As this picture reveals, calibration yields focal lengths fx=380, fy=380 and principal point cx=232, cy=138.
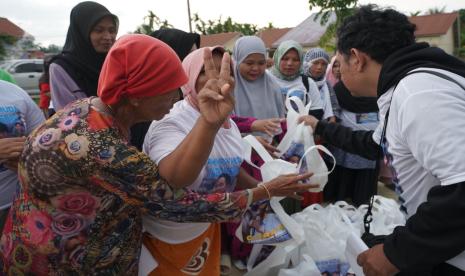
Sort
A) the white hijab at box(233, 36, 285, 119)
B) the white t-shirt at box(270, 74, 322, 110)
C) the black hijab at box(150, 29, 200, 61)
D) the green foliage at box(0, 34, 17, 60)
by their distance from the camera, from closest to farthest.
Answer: the black hijab at box(150, 29, 200, 61) → the white hijab at box(233, 36, 285, 119) → the white t-shirt at box(270, 74, 322, 110) → the green foliage at box(0, 34, 17, 60)

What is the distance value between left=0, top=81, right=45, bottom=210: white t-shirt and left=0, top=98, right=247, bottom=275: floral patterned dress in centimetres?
53

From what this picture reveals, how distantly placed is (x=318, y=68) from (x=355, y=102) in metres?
0.66

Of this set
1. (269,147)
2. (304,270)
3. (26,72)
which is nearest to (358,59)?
Answer: (269,147)

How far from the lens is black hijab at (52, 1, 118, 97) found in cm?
246

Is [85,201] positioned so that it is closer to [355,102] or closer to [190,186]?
[190,186]

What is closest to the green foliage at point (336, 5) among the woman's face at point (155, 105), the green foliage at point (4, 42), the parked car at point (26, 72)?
the woman's face at point (155, 105)

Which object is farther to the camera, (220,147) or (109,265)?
(220,147)

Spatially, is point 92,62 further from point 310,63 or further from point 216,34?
point 216,34

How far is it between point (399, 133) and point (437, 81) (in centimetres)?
21

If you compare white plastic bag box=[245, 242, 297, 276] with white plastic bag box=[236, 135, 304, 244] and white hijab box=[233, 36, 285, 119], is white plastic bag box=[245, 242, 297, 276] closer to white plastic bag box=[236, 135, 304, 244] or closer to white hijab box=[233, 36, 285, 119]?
white plastic bag box=[236, 135, 304, 244]

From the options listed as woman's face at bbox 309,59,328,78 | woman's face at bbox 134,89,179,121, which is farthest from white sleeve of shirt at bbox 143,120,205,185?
woman's face at bbox 309,59,328,78

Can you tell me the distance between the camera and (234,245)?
2.87 m

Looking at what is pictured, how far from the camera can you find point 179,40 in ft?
9.39

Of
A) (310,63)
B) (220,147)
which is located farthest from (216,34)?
(220,147)
